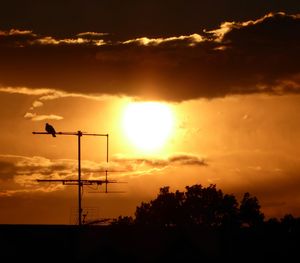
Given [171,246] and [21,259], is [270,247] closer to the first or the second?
[171,246]

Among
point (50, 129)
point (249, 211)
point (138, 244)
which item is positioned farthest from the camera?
point (249, 211)

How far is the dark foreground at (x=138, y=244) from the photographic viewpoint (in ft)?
137

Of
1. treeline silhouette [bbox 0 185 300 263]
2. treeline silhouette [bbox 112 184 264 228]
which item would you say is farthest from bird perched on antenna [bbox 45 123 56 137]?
Answer: treeline silhouette [bbox 112 184 264 228]

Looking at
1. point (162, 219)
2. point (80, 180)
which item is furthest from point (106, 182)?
point (162, 219)

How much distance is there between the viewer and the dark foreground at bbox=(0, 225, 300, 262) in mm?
41688

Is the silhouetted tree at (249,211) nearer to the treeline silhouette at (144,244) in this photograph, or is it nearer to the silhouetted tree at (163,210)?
the silhouetted tree at (163,210)

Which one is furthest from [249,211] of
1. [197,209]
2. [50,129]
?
[50,129]

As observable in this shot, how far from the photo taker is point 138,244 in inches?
1702

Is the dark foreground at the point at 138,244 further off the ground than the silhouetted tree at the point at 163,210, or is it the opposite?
the silhouetted tree at the point at 163,210

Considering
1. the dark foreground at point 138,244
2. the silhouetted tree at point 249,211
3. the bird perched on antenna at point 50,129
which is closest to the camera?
the dark foreground at point 138,244

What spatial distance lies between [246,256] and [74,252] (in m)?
8.64

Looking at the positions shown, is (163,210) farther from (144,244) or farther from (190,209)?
(144,244)

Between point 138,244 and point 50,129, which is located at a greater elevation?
point 50,129

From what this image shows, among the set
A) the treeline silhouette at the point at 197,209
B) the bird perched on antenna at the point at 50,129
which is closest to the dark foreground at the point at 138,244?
the bird perched on antenna at the point at 50,129
